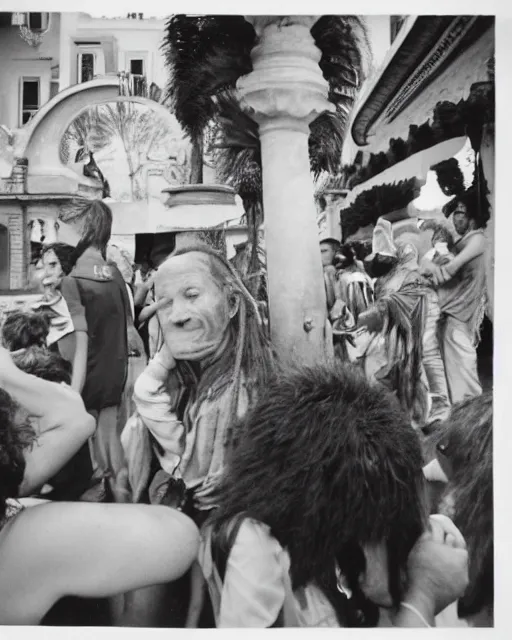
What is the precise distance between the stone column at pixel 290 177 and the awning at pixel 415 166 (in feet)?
0.59

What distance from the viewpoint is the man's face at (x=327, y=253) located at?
2533mm

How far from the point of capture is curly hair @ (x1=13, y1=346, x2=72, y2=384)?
8.02 feet

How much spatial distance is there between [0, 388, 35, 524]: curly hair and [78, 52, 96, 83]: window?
1092mm

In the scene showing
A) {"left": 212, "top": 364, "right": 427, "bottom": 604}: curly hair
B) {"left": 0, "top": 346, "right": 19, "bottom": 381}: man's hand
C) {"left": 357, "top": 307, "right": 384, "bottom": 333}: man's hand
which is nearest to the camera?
{"left": 212, "top": 364, "right": 427, "bottom": 604}: curly hair

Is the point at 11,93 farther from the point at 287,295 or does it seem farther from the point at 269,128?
the point at 287,295

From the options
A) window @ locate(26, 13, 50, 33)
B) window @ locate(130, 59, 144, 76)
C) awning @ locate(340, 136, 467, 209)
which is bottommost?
awning @ locate(340, 136, 467, 209)

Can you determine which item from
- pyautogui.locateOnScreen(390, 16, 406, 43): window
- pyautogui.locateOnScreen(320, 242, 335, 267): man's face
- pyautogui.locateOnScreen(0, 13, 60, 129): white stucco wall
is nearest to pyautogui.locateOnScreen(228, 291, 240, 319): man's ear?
pyautogui.locateOnScreen(320, 242, 335, 267): man's face

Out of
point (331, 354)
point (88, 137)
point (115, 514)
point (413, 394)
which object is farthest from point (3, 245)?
point (413, 394)

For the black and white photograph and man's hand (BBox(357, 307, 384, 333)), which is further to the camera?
man's hand (BBox(357, 307, 384, 333))

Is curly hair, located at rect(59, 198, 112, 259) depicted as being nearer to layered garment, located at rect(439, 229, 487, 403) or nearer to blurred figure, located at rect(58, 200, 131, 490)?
blurred figure, located at rect(58, 200, 131, 490)

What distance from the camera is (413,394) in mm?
2494

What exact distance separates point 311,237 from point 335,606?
120cm

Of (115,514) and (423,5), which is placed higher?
(423,5)

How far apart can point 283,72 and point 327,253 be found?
62cm
